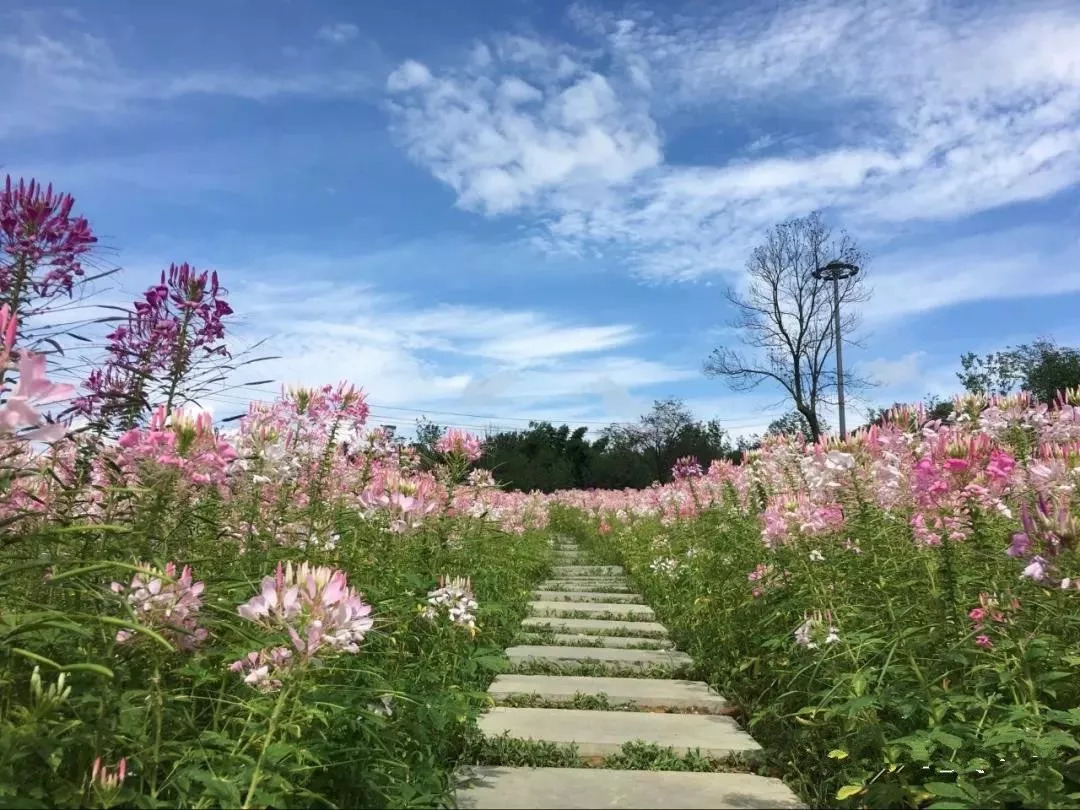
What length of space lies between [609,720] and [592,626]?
2153mm

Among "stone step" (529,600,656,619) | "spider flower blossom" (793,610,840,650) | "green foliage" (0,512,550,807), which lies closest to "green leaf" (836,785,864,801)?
"spider flower blossom" (793,610,840,650)

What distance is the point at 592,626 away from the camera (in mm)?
5102

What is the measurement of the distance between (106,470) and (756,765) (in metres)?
2.26

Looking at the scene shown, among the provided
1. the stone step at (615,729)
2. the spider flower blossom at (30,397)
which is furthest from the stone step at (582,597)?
the spider flower blossom at (30,397)

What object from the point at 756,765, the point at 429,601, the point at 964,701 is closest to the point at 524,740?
the point at 429,601

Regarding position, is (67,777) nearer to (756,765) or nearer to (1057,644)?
(756,765)

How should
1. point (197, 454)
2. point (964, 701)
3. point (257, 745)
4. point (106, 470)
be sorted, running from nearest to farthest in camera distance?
point (257, 745), point (197, 454), point (106, 470), point (964, 701)

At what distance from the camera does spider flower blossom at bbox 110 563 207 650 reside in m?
1.64

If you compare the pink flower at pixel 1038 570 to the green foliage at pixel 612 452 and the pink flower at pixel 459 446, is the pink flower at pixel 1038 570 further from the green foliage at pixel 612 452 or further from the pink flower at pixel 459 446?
the green foliage at pixel 612 452

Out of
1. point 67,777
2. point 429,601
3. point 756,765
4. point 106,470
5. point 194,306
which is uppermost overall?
point 194,306

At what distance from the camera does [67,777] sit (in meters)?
1.52

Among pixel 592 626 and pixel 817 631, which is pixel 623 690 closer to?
pixel 817 631

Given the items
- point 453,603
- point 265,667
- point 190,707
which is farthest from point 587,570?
point 265,667

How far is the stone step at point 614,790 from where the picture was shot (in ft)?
6.83
